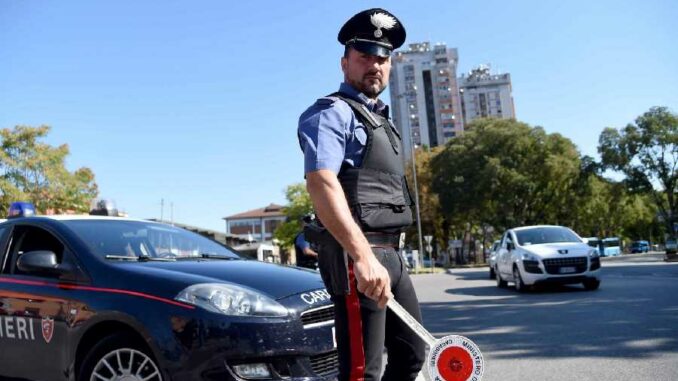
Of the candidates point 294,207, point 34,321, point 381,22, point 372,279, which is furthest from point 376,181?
point 294,207

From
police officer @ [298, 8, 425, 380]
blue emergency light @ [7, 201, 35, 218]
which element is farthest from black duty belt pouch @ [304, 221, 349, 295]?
blue emergency light @ [7, 201, 35, 218]

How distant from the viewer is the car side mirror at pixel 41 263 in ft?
12.3

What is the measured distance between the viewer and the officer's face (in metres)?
2.43

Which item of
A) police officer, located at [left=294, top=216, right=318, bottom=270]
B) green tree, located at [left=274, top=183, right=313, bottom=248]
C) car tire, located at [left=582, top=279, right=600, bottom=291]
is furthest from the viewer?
green tree, located at [left=274, top=183, right=313, bottom=248]

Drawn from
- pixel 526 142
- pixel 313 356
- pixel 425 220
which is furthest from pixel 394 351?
pixel 425 220

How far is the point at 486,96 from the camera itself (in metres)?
124

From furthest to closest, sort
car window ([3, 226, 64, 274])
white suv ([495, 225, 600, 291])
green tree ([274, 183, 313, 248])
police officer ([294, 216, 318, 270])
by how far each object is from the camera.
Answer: green tree ([274, 183, 313, 248]), white suv ([495, 225, 600, 291]), police officer ([294, 216, 318, 270]), car window ([3, 226, 64, 274])

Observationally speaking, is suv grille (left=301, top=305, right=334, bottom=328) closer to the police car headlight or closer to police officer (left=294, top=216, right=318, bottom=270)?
the police car headlight

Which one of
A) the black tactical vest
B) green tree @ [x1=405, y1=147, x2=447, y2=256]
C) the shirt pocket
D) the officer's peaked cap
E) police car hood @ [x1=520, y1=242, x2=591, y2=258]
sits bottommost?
police car hood @ [x1=520, y1=242, x2=591, y2=258]

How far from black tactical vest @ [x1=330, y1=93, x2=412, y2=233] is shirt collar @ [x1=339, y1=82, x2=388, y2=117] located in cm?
3

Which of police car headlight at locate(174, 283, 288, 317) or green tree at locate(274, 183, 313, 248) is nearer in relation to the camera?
police car headlight at locate(174, 283, 288, 317)

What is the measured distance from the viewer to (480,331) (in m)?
7.15

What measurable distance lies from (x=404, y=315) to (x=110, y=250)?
8.25 ft

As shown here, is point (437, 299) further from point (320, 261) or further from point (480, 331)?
point (320, 261)
